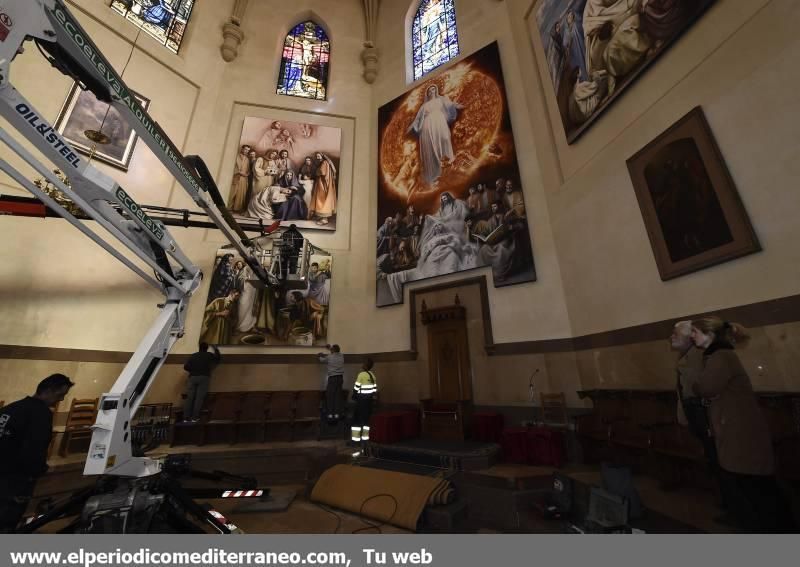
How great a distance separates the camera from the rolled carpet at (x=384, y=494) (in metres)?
4.09

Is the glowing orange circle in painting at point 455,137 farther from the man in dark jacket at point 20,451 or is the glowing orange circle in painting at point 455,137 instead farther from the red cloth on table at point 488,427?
the man in dark jacket at point 20,451

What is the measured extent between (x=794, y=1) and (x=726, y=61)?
63cm

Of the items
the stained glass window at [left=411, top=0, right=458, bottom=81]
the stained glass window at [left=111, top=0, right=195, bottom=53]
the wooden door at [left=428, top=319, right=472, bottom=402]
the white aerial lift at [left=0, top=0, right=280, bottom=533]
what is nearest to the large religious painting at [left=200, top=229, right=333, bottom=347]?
the wooden door at [left=428, top=319, right=472, bottom=402]

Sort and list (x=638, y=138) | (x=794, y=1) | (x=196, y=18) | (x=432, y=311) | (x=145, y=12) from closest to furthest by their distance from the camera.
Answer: (x=794, y=1), (x=638, y=138), (x=432, y=311), (x=145, y=12), (x=196, y=18)

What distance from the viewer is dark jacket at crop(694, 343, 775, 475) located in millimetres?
2137

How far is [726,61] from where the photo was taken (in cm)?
397

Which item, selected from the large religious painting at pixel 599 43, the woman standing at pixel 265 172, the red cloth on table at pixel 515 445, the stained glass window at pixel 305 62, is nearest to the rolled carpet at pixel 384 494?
the red cloth on table at pixel 515 445

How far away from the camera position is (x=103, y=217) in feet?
11.8

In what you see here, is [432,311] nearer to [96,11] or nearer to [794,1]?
[794,1]

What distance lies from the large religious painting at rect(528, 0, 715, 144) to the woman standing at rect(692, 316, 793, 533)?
15.8 feet

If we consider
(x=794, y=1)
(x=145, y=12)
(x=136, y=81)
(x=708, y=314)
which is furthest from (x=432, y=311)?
(x=145, y=12)

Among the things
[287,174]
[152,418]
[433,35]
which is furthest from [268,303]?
[433,35]

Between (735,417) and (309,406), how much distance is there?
7.78m

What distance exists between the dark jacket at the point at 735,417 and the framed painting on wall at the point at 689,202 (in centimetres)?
230
